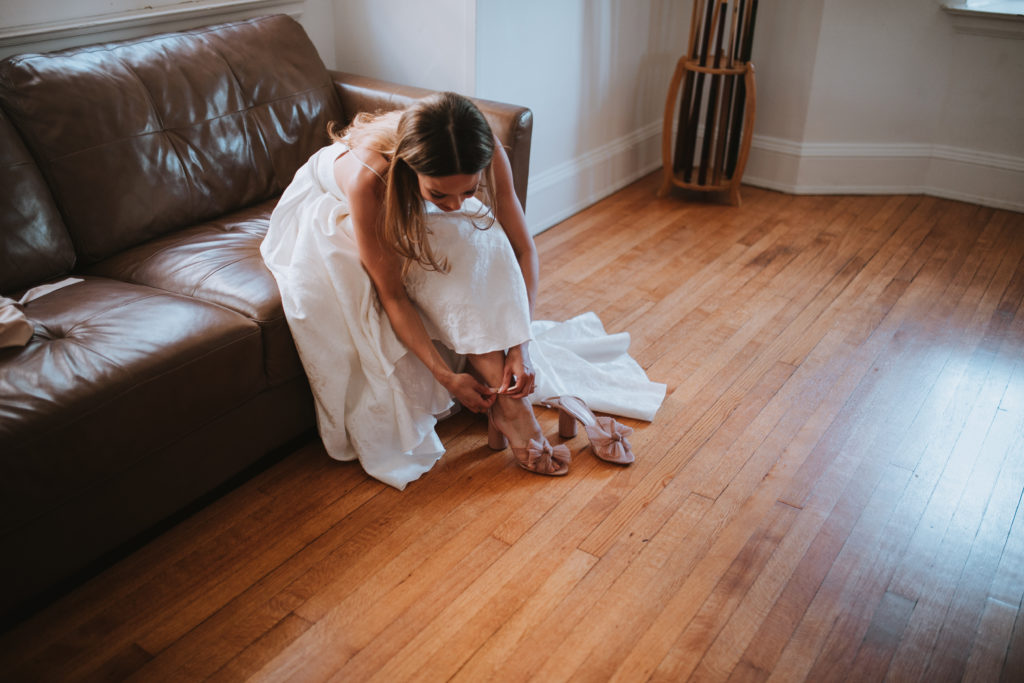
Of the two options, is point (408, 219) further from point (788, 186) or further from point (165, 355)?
point (788, 186)

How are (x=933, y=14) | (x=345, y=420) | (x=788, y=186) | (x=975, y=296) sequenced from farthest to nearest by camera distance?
(x=788, y=186)
(x=933, y=14)
(x=975, y=296)
(x=345, y=420)

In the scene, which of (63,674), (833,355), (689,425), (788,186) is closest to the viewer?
(63,674)

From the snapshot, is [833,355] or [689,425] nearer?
[689,425]

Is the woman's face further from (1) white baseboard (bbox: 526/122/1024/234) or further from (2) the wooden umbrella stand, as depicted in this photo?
(2) the wooden umbrella stand

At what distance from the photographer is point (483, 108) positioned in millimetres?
2457

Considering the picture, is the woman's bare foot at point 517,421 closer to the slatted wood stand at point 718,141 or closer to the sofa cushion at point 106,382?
the sofa cushion at point 106,382

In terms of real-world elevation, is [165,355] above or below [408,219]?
below

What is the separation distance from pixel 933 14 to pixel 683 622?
116 inches

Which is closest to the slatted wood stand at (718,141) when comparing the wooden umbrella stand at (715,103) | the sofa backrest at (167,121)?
the wooden umbrella stand at (715,103)

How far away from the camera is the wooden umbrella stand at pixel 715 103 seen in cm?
342

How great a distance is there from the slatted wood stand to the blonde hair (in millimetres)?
1828

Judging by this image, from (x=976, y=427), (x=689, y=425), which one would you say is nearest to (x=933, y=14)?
(x=976, y=427)

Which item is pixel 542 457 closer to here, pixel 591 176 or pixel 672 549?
pixel 672 549

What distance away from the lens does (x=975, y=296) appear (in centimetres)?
287
